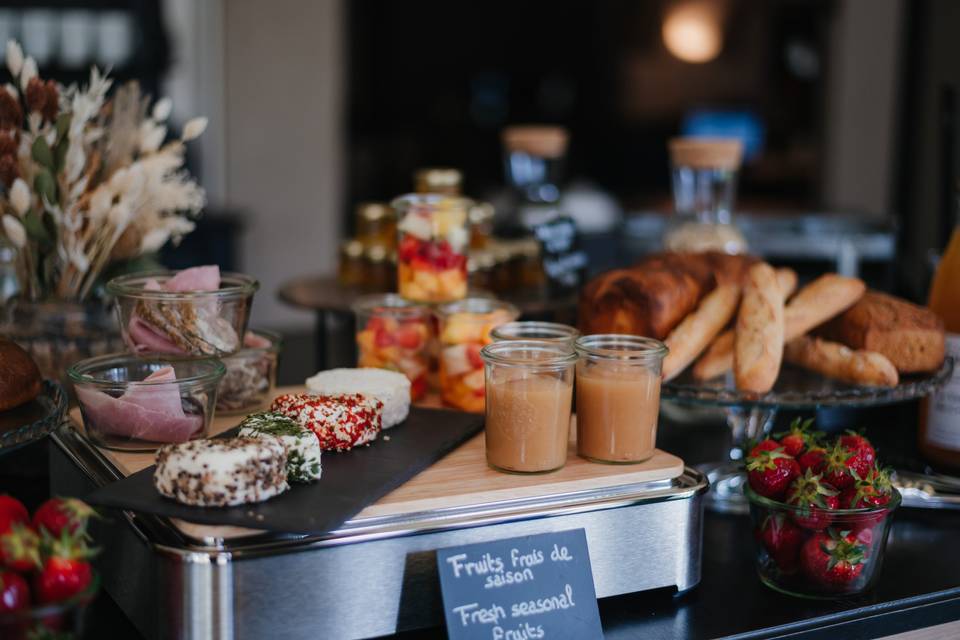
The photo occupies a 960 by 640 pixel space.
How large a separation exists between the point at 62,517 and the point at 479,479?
0.46m

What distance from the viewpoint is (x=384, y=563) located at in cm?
114

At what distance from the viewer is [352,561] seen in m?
1.13

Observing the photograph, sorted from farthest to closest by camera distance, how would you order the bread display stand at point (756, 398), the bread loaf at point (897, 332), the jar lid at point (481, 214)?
the jar lid at point (481, 214), the bread loaf at point (897, 332), the bread display stand at point (756, 398)

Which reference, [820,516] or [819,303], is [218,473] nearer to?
[820,516]

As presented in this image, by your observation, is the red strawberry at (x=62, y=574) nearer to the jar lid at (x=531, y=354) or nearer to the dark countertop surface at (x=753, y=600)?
the dark countertop surface at (x=753, y=600)

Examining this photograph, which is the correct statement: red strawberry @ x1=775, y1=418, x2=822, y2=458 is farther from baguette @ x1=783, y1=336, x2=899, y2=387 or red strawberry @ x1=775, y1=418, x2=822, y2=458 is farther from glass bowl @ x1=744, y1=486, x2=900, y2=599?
baguette @ x1=783, y1=336, x2=899, y2=387

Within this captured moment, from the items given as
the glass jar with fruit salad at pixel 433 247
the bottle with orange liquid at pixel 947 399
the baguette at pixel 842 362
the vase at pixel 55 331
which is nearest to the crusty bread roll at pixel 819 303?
the baguette at pixel 842 362

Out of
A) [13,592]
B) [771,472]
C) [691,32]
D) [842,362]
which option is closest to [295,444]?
[13,592]

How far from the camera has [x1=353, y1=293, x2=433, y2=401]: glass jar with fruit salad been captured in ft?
5.32

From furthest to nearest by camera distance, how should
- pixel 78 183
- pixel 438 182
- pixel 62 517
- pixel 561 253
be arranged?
pixel 438 182 → pixel 561 253 → pixel 78 183 → pixel 62 517

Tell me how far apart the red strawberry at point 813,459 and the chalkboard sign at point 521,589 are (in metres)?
0.31

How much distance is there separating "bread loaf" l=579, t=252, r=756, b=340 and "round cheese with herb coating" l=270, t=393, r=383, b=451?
490mm

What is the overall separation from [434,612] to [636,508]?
0.27 metres

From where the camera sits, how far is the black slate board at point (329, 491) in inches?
42.4
